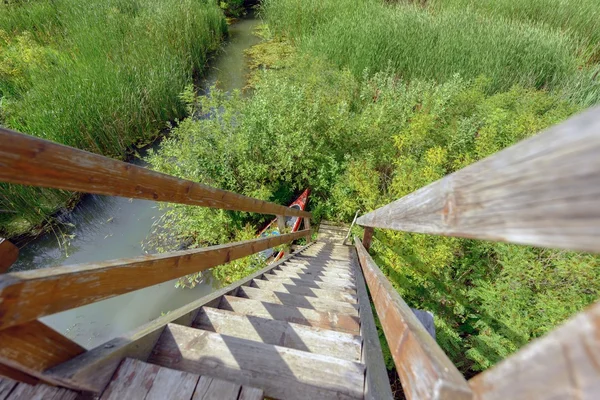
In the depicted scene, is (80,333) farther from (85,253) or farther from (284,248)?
(284,248)

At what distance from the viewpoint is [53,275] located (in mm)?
684

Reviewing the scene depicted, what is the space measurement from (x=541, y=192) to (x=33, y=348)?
3.82 feet

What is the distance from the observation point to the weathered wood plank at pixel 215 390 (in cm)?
95

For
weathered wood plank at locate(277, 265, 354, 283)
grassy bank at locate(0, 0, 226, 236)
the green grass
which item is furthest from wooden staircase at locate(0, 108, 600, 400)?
the green grass

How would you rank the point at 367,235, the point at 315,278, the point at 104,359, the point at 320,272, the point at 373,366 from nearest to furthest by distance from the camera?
the point at 104,359
the point at 373,366
the point at 315,278
the point at 367,235
the point at 320,272

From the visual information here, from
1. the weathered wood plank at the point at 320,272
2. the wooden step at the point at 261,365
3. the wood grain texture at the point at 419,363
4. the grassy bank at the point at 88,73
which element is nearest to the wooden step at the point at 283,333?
the wooden step at the point at 261,365

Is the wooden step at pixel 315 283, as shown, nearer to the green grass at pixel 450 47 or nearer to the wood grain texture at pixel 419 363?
the wood grain texture at pixel 419 363

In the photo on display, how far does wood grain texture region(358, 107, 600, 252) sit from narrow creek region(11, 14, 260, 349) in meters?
5.06

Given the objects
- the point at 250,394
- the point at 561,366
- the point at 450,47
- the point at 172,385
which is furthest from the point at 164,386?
the point at 450,47

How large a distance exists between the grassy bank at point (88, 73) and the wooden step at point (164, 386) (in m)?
5.57

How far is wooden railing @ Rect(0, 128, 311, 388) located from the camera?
2.13ft

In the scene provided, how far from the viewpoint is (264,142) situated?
5.52 metres

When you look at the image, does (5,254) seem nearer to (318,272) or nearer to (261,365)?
(261,365)

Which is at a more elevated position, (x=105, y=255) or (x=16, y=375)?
(x=16, y=375)
